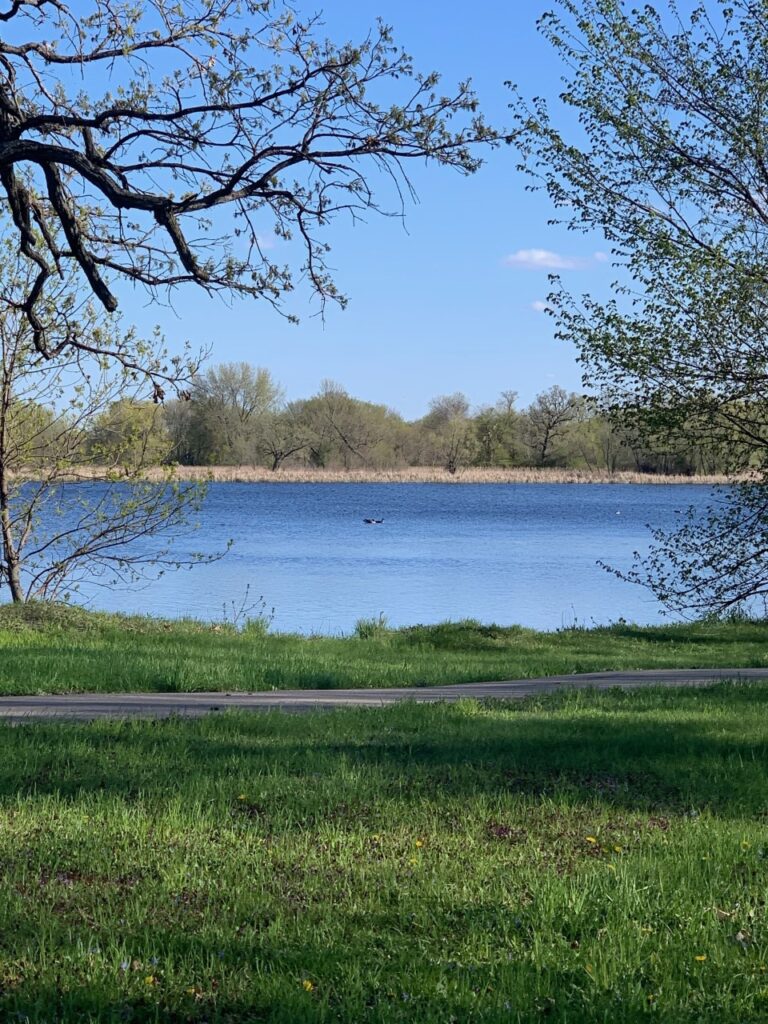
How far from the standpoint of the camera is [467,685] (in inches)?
522

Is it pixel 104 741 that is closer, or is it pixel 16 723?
pixel 104 741

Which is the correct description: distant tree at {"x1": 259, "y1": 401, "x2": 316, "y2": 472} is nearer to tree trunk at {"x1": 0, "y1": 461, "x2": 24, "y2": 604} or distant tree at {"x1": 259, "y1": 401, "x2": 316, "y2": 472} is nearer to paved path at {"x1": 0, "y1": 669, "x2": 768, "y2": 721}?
tree trunk at {"x1": 0, "y1": 461, "x2": 24, "y2": 604}

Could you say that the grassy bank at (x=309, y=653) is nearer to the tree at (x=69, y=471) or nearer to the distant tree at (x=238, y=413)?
the tree at (x=69, y=471)

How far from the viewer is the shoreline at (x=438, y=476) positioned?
3873 inches

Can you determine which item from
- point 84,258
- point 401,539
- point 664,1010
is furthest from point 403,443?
point 664,1010

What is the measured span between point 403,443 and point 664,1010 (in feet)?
355

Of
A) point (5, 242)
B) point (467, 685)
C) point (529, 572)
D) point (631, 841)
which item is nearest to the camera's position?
point (631, 841)

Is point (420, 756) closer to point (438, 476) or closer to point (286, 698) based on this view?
point (286, 698)

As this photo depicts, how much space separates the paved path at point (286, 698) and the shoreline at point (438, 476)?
81788 millimetres

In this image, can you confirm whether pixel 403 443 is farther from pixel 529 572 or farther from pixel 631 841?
pixel 631 841

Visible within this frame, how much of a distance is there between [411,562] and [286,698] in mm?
29340

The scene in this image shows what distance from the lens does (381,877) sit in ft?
16.5

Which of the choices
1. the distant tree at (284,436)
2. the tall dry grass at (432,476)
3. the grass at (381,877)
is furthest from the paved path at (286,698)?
the distant tree at (284,436)

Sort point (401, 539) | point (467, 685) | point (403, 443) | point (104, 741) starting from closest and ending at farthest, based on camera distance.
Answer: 1. point (104, 741)
2. point (467, 685)
3. point (401, 539)
4. point (403, 443)
